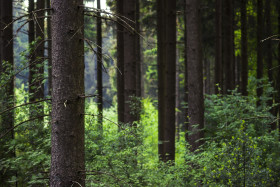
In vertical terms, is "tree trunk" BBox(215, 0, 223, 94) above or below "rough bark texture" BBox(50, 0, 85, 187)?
above

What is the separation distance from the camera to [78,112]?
3.56 meters

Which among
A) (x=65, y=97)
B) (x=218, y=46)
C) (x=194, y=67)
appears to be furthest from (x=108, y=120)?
(x=218, y=46)

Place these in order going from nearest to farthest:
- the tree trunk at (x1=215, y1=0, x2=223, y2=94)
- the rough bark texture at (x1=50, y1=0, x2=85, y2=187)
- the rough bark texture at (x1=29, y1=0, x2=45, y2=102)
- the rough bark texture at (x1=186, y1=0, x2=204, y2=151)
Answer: the rough bark texture at (x1=50, y1=0, x2=85, y2=187), the rough bark texture at (x1=29, y1=0, x2=45, y2=102), the rough bark texture at (x1=186, y1=0, x2=204, y2=151), the tree trunk at (x1=215, y1=0, x2=223, y2=94)

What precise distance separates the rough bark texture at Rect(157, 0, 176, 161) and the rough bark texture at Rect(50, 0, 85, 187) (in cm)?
746

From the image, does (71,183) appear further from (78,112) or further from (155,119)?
(155,119)

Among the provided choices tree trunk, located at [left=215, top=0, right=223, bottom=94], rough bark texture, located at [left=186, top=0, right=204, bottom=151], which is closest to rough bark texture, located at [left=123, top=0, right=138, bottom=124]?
rough bark texture, located at [left=186, top=0, right=204, bottom=151]

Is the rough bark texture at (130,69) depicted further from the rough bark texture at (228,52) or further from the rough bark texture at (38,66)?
the rough bark texture at (228,52)

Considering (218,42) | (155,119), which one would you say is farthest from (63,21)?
(155,119)

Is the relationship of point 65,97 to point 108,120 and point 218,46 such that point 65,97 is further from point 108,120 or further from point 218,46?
point 218,46

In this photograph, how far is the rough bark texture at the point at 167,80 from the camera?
10.8 meters

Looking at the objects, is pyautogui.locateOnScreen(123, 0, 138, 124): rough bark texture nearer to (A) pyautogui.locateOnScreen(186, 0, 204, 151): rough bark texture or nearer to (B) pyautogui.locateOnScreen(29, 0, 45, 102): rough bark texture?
(A) pyautogui.locateOnScreen(186, 0, 204, 151): rough bark texture

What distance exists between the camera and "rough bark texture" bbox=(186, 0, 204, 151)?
8789 mm

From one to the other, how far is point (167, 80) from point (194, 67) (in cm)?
230

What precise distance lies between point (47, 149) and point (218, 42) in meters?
9.81
